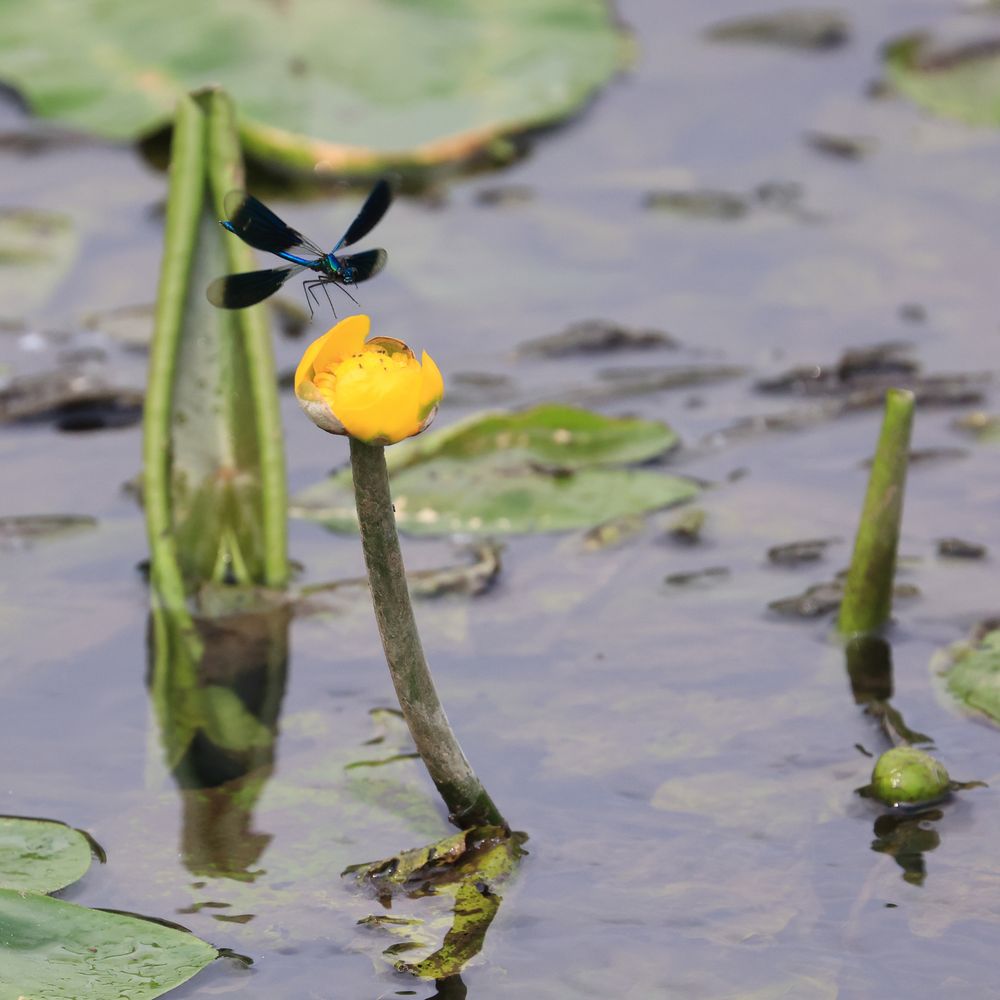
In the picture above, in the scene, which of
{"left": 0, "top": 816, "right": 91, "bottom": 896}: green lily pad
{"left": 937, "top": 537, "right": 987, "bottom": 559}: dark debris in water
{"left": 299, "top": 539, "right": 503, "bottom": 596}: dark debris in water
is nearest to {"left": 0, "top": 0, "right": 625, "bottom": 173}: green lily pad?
{"left": 299, "top": 539, "right": 503, "bottom": 596}: dark debris in water

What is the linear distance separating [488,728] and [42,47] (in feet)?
10.6

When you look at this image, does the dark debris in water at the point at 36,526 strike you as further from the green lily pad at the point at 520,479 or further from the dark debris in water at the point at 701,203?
the dark debris in water at the point at 701,203

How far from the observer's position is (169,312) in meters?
2.48

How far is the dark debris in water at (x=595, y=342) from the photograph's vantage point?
12.1 feet

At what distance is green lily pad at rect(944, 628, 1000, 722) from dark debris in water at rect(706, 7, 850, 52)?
335cm

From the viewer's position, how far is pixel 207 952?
174 centimetres

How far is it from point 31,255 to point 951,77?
2.93 meters

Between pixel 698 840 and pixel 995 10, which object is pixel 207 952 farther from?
pixel 995 10

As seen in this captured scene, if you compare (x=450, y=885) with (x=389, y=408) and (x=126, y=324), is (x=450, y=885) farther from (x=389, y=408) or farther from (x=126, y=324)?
(x=126, y=324)

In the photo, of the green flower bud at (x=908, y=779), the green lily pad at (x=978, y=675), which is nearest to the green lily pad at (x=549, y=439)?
the green lily pad at (x=978, y=675)

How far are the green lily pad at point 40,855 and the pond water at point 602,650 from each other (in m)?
0.03

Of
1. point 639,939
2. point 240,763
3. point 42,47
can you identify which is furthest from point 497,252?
point 639,939

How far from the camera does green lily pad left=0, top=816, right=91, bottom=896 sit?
73.8 inches

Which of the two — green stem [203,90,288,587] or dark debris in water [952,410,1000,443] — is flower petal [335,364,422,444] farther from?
dark debris in water [952,410,1000,443]
